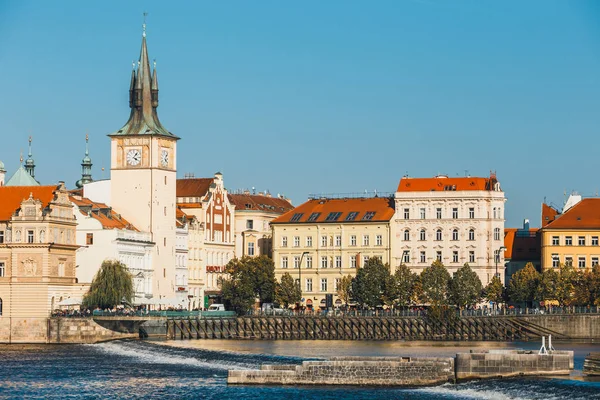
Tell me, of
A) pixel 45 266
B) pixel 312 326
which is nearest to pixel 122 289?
pixel 45 266

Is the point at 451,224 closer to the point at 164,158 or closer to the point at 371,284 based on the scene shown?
the point at 371,284

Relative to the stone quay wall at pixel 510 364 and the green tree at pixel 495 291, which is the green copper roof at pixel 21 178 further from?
the stone quay wall at pixel 510 364

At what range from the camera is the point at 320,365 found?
3497 inches

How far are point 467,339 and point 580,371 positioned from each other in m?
53.6

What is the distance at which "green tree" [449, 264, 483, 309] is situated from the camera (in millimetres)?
161000

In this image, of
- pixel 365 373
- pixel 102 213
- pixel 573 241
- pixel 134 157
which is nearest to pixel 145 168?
pixel 134 157

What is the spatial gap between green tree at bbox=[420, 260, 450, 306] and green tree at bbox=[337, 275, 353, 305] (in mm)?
8860

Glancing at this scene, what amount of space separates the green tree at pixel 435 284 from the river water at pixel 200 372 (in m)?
24.9

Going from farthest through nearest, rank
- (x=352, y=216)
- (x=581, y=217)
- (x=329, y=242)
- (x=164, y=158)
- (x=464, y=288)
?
(x=329, y=242) < (x=352, y=216) < (x=581, y=217) < (x=164, y=158) < (x=464, y=288)

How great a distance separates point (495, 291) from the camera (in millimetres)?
163125

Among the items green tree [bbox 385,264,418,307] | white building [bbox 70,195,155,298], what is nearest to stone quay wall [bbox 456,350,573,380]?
white building [bbox 70,195,155,298]

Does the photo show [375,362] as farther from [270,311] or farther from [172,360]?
[270,311]

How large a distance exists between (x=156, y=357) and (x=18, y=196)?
4144 centimetres

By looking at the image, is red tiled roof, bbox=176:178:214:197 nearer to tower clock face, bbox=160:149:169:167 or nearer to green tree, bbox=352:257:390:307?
tower clock face, bbox=160:149:169:167
